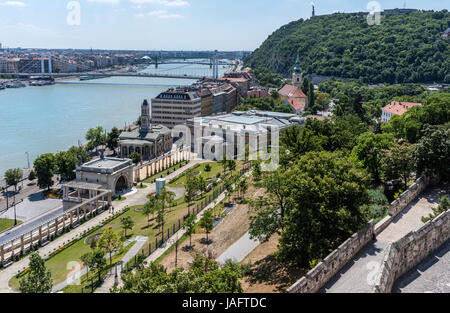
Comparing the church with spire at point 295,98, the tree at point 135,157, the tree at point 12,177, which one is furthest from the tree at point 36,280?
the church with spire at point 295,98

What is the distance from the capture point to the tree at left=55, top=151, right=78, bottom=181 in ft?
117

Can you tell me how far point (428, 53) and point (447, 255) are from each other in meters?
79.6

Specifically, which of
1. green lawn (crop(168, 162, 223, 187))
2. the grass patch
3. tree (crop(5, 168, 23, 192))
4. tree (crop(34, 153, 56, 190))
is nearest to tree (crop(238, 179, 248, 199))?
green lawn (crop(168, 162, 223, 187))

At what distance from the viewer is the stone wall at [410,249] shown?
373 inches

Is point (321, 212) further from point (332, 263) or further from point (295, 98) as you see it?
point (295, 98)

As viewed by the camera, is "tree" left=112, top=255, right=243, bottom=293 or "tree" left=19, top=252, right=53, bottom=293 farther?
"tree" left=19, top=252, right=53, bottom=293

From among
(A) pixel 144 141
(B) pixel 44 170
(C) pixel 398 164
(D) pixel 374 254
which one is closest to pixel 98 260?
(D) pixel 374 254

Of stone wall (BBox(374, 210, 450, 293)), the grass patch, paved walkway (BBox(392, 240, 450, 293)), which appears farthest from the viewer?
the grass patch

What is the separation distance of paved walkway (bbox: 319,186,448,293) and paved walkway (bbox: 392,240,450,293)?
69cm

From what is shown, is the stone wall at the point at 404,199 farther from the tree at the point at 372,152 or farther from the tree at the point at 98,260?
the tree at the point at 98,260

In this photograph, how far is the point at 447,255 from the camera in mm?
11430

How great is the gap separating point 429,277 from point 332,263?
7.68 ft

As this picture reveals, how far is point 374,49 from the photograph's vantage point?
8894 cm

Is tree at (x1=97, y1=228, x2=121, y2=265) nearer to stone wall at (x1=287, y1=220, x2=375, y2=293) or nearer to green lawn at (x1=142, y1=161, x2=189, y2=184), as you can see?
stone wall at (x1=287, y1=220, x2=375, y2=293)
